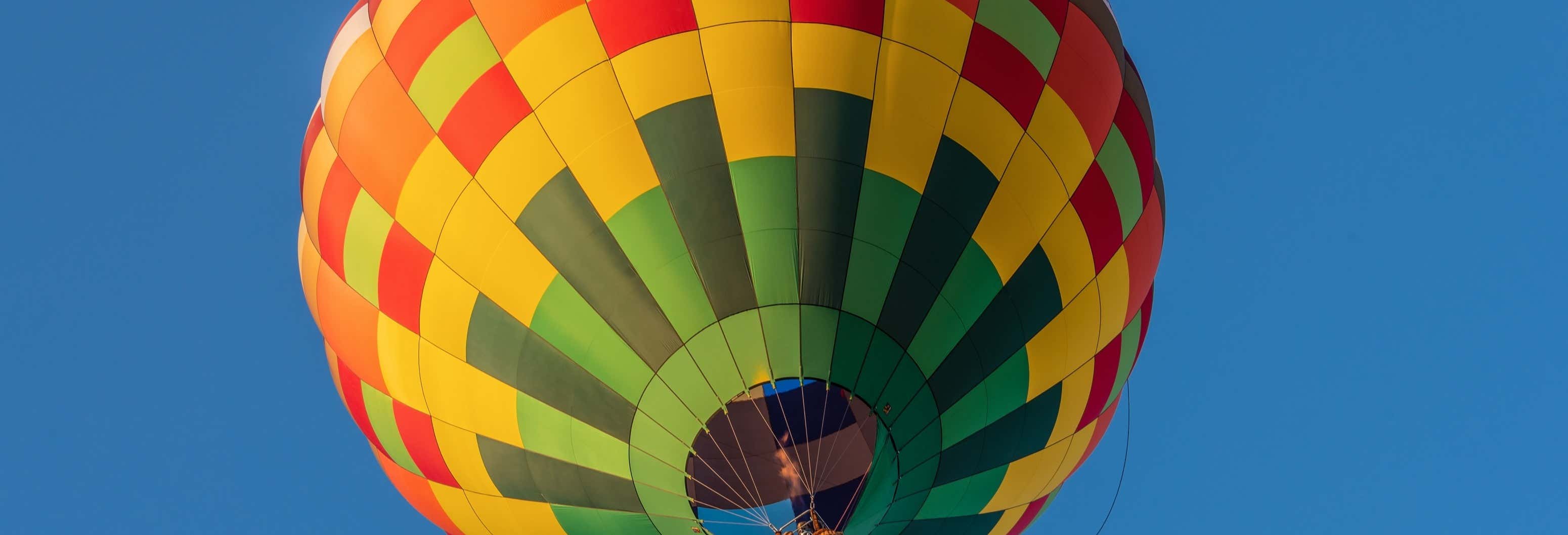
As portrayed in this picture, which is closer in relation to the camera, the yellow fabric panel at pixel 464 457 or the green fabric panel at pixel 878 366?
the green fabric panel at pixel 878 366

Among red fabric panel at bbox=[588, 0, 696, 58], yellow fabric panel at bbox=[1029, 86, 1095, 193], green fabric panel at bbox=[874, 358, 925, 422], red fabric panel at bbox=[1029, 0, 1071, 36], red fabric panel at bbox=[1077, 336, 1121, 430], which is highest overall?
red fabric panel at bbox=[1029, 0, 1071, 36]

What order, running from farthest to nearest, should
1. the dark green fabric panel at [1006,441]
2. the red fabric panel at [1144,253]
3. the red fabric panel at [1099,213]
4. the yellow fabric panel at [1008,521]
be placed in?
1. the yellow fabric panel at [1008,521]
2. the red fabric panel at [1144,253]
3. the red fabric panel at [1099,213]
4. the dark green fabric panel at [1006,441]

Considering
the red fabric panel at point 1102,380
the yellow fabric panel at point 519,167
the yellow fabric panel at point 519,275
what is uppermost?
the yellow fabric panel at point 519,167

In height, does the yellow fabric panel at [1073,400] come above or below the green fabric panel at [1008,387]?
above

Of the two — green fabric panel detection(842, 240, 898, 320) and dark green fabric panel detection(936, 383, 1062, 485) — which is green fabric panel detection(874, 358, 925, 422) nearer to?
green fabric panel detection(842, 240, 898, 320)

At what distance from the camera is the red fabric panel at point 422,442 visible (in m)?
8.62

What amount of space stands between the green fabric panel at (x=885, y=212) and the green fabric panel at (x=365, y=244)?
292cm

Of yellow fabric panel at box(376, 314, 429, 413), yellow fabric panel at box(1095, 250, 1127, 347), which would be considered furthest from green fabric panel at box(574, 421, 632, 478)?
yellow fabric panel at box(1095, 250, 1127, 347)

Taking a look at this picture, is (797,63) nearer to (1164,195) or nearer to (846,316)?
(846,316)

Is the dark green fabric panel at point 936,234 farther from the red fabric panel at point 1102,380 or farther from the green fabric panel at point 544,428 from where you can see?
the green fabric panel at point 544,428

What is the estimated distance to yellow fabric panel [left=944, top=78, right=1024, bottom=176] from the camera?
7.71 metres

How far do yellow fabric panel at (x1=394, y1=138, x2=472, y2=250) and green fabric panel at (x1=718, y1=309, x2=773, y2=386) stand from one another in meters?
1.77

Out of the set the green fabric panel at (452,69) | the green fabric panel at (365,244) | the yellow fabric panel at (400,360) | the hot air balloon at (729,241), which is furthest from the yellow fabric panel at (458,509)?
the green fabric panel at (452,69)

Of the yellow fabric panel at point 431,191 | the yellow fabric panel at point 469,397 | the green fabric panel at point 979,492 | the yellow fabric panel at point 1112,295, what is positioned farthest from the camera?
the green fabric panel at point 979,492
